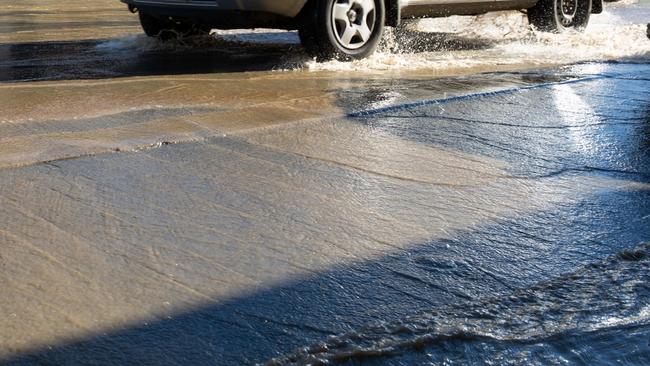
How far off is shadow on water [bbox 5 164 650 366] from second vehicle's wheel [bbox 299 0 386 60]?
3844mm

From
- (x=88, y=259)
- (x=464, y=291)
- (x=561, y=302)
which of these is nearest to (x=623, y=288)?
(x=561, y=302)

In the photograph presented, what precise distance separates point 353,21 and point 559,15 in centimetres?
366

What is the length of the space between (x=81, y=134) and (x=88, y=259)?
1935 millimetres

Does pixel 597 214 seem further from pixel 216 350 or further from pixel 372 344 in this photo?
pixel 216 350

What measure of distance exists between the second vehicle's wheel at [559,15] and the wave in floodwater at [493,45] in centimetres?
9

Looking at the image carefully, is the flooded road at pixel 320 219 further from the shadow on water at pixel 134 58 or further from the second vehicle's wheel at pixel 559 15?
the second vehicle's wheel at pixel 559 15

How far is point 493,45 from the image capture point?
9922mm

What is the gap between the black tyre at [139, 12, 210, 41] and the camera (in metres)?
8.70

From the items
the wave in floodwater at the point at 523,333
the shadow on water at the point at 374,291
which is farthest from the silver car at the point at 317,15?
the wave in floodwater at the point at 523,333

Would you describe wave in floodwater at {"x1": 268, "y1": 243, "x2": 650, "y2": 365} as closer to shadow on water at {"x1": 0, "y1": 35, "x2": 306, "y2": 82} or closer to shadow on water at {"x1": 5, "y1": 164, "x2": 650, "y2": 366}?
shadow on water at {"x1": 5, "y1": 164, "x2": 650, "y2": 366}

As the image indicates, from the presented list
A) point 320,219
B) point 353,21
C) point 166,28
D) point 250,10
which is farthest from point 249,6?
point 320,219

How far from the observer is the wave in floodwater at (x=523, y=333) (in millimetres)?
2471

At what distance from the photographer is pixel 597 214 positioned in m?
3.78

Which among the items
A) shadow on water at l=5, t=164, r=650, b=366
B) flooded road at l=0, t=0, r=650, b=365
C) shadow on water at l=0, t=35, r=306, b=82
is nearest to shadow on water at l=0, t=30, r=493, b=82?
shadow on water at l=0, t=35, r=306, b=82
